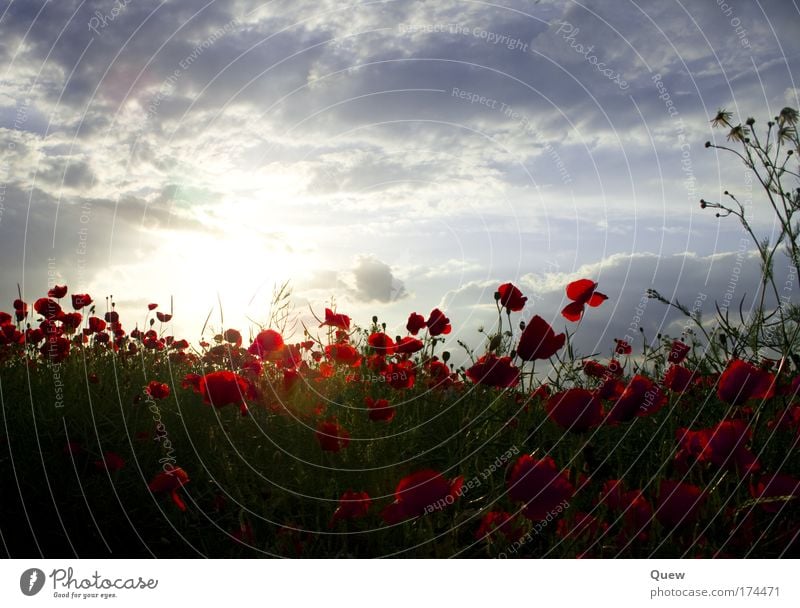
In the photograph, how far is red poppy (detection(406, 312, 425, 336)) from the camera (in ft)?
11.3

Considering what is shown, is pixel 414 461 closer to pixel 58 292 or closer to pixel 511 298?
pixel 511 298

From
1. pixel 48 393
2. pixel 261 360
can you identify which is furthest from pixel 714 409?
pixel 48 393

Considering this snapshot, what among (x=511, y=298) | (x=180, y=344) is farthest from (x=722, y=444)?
(x=180, y=344)

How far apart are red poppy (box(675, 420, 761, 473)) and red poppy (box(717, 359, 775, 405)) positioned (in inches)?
5.9

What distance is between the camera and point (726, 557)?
6.26 feet

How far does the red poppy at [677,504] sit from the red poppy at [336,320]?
2564 mm

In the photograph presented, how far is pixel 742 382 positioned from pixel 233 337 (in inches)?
122

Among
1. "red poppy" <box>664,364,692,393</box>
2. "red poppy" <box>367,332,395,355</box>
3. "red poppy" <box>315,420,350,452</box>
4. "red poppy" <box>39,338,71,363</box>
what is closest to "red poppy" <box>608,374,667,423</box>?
"red poppy" <box>664,364,692,393</box>

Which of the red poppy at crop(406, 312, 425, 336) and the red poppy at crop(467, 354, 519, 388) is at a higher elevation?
the red poppy at crop(406, 312, 425, 336)

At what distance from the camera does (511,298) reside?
276 cm

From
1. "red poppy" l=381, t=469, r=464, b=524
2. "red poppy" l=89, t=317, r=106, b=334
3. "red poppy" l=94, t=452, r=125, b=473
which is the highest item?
"red poppy" l=89, t=317, r=106, b=334

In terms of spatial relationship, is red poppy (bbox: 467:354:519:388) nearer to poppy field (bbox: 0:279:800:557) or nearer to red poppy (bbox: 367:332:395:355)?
poppy field (bbox: 0:279:800:557)

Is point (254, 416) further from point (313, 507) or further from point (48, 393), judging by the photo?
point (48, 393)
